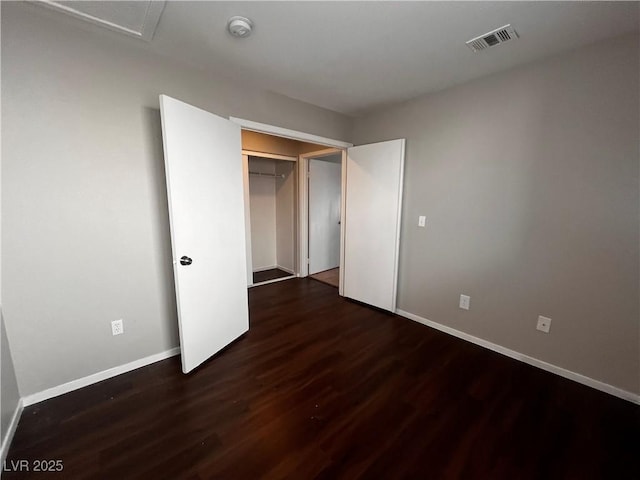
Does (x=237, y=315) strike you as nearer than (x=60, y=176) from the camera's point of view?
No

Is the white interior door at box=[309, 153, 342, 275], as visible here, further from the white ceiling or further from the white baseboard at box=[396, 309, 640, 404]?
the white baseboard at box=[396, 309, 640, 404]

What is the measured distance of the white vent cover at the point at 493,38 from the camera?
1.61m

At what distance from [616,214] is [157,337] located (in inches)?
135

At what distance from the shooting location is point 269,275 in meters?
4.59

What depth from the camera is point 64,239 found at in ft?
5.49

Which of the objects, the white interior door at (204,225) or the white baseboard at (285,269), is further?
the white baseboard at (285,269)

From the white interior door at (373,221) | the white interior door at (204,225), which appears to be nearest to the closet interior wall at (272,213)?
the white interior door at (373,221)

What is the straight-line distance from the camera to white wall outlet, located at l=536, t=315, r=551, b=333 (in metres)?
2.05

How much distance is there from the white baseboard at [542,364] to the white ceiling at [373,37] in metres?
2.30

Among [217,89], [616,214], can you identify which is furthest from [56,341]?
[616,214]

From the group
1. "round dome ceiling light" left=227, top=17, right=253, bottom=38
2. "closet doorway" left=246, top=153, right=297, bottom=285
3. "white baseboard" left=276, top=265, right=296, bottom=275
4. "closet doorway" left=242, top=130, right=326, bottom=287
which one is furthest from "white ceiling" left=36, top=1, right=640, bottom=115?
"white baseboard" left=276, top=265, right=296, bottom=275

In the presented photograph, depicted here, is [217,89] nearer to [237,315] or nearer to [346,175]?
[346,175]

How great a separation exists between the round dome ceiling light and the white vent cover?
55.6 inches

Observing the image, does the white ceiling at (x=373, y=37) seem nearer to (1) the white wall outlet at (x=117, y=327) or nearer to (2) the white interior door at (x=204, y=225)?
(2) the white interior door at (x=204, y=225)
